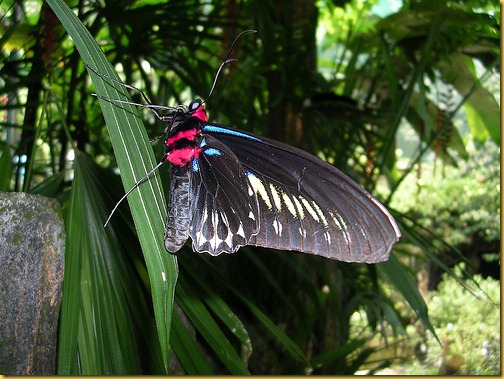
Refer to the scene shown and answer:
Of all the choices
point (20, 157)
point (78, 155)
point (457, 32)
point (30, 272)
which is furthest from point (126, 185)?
point (457, 32)

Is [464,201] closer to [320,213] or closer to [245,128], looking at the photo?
[245,128]

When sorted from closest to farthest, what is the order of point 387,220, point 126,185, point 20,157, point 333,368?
point 126,185 → point 387,220 → point 20,157 → point 333,368

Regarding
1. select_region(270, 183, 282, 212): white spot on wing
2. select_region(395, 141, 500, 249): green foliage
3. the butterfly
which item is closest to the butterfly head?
the butterfly

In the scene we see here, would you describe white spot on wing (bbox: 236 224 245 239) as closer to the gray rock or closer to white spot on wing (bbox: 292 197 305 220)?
white spot on wing (bbox: 292 197 305 220)

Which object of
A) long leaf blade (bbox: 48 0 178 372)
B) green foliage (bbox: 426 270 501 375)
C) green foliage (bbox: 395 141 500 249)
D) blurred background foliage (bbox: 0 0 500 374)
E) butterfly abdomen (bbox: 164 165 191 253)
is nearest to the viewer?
long leaf blade (bbox: 48 0 178 372)

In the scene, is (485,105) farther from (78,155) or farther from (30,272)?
(30,272)

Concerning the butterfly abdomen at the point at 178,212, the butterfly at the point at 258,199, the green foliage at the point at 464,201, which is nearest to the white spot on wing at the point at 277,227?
the butterfly at the point at 258,199
